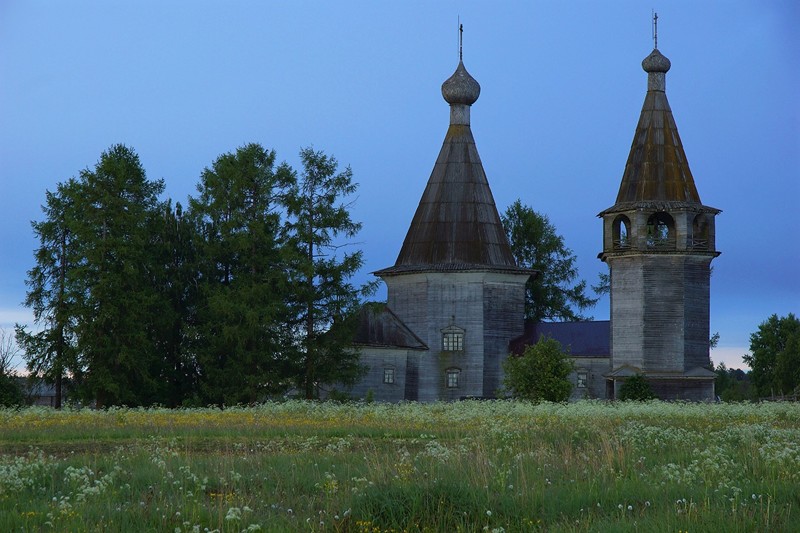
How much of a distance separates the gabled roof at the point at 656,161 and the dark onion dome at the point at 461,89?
806 centimetres

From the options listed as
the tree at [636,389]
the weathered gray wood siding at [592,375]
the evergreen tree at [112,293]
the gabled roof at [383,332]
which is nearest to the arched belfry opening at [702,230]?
the tree at [636,389]

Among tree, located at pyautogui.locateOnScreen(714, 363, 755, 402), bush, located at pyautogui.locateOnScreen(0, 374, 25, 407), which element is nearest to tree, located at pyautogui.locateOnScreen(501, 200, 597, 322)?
tree, located at pyautogui.locateOnScreen(714, 363, 755, 402)

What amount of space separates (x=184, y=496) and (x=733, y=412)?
64.2ft

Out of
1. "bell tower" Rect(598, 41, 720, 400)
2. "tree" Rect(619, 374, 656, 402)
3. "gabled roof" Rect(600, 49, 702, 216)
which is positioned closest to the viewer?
"tree" Rect(619, 374, 656, 402)

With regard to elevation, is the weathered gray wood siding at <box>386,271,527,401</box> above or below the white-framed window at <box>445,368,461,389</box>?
above

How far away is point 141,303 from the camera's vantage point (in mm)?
41594

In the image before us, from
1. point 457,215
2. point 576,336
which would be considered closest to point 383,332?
point 457,215

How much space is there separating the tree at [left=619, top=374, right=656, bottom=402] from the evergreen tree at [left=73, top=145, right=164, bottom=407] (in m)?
17.0

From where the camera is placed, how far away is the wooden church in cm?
4519

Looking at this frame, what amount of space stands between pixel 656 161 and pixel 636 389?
9302 mm

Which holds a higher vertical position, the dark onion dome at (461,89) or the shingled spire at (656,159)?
the dark onion dome at (461,89)

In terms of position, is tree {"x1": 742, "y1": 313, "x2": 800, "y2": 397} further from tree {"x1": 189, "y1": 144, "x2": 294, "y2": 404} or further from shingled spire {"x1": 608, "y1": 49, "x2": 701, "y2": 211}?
tree {"x1": 189, "y1": 144, "x2": 294, "y2": 404}

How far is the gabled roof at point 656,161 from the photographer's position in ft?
153

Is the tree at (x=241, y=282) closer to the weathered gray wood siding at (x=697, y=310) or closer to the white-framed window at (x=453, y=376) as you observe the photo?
the white-framed window at (x=453, y=376)
